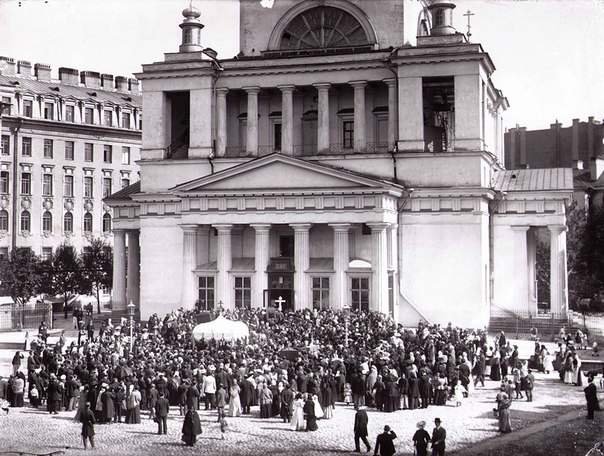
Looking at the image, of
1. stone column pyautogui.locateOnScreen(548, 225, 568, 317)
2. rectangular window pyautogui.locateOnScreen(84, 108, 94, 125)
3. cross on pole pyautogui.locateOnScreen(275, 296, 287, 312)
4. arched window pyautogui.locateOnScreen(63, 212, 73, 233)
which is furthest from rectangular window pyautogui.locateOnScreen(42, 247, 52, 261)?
stone column pyautogui.locateOnScreen(548, 225, 568, 317)

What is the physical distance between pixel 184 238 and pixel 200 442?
26.2 metres

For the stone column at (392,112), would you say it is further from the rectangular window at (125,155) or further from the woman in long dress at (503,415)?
the rectangular window at (125,155)

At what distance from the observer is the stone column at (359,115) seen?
51.0 m

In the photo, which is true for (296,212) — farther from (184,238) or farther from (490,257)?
(490,257)

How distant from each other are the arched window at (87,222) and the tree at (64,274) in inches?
299

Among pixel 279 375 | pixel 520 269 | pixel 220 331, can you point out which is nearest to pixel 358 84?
pixel 520 269

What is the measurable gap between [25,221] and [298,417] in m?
49.4

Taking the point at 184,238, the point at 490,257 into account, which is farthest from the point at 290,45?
the point at 490,257

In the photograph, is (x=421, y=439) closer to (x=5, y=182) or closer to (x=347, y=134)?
(x=347, y=134)

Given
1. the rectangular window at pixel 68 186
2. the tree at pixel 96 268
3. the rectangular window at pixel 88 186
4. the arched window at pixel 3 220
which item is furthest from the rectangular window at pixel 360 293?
the rectangular window at pixel 88 186

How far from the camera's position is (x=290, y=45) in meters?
54.2

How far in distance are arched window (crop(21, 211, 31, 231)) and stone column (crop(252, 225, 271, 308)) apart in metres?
29.1

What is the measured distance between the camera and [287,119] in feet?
172

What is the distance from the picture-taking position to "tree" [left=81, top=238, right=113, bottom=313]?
218 ft
